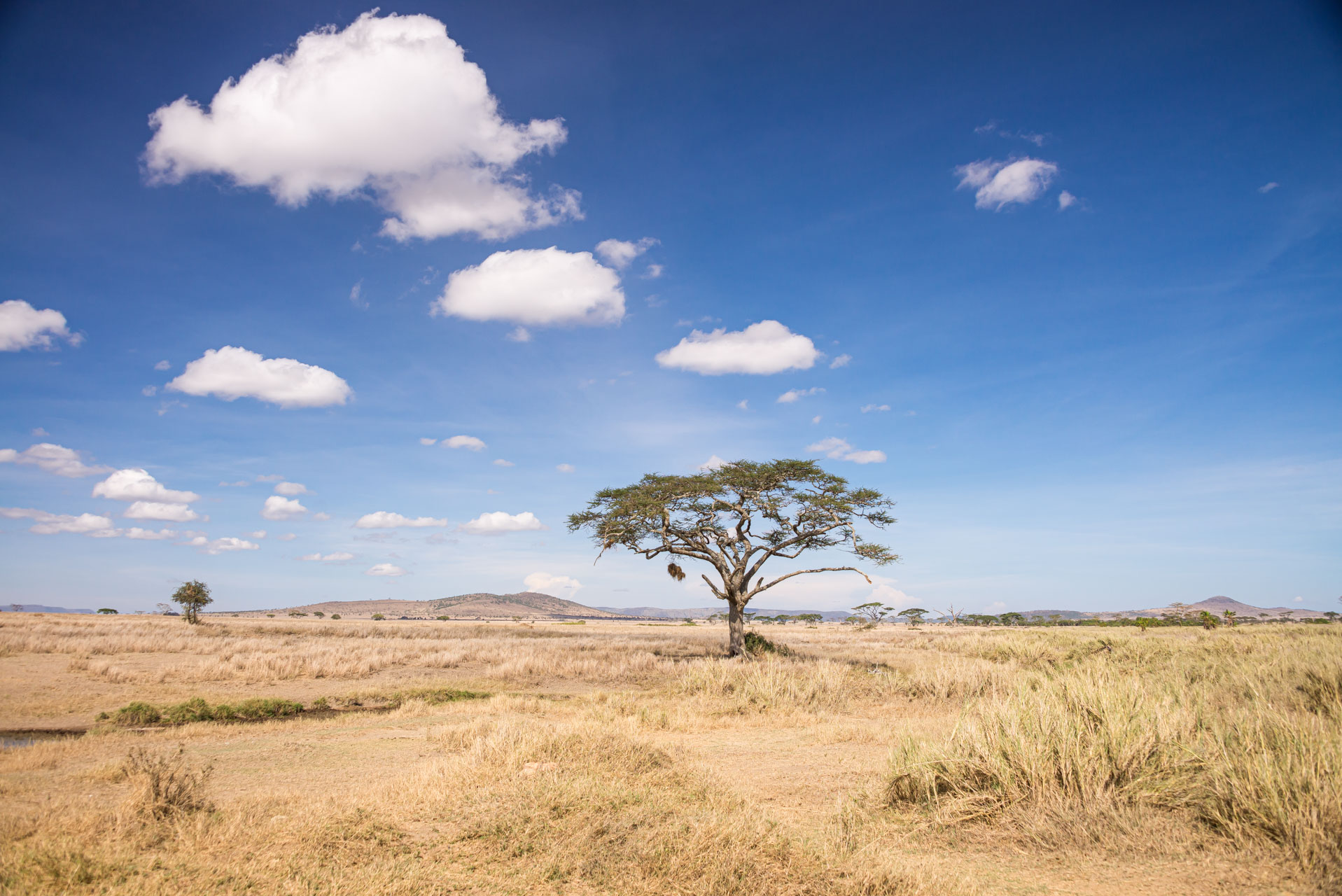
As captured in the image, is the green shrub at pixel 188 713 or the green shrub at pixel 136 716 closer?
the green shrub at pixel 136 716

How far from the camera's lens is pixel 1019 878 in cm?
577

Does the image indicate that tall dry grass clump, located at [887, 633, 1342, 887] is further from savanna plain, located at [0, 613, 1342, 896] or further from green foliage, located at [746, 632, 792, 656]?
green foliage, located at [746, 632, 792, 656]

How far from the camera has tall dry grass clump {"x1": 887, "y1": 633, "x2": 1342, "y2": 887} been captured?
5574mm

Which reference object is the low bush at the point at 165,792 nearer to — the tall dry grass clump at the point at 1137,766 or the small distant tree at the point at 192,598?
the tall dry grass clump at the point at 1137,766

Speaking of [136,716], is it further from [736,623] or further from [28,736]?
[736,623]

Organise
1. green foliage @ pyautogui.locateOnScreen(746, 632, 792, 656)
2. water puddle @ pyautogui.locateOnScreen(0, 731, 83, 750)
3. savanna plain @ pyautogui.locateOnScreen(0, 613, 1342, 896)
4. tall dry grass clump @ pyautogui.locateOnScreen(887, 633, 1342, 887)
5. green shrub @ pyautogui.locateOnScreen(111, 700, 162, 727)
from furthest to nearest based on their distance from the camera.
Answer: green foliage @ pyautogui.locateOnScreen(746, 632, 792, 656) → green shrub @ pyautogui.locateOnScreen(111, 700, 162, 727) → water puddle @ pyautogui.locateOnScreen(0, 731, 83, 750) → tall dry grass clump @ pyautogui.locateOnScreen(887, 633, 1342, 887) → savanna plain @ pyautogui.locateOnScreen(0, 613, 1342, 896)

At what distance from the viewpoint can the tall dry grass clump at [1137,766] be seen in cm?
557

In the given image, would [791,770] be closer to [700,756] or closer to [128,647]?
[700,756]

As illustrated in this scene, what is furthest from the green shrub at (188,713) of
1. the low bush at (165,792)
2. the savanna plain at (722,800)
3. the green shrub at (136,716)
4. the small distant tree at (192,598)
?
the small distant tree at (192,598)

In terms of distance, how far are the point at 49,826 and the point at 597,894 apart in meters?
5.41

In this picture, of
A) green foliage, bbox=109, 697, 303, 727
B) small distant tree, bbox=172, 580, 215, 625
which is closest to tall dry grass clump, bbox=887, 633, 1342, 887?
green foliage, bbox=109, 697, 303, 727

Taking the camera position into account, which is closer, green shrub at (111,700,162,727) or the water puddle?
the water puddle

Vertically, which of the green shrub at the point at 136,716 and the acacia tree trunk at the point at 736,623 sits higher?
the acacia tree trunk at the point at 736,623

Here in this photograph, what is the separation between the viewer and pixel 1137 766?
22.9 ft
